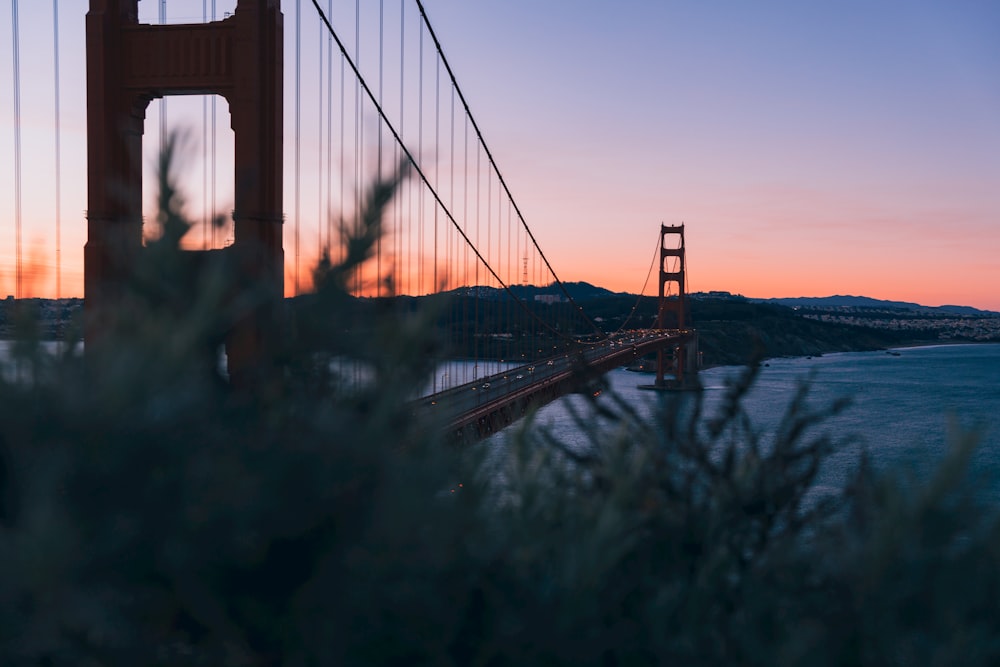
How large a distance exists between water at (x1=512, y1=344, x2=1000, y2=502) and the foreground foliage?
34 cm

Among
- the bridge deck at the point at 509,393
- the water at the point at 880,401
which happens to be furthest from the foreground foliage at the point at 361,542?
the water at the point at 880,401

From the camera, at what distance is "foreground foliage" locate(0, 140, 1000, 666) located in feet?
4.17

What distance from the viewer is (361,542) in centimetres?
151

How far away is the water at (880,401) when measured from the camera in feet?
84.7

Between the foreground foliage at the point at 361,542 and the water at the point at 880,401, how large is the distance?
1.12 ft

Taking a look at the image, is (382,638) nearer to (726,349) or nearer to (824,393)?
(824,393)

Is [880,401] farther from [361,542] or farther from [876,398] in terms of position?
[361,542]

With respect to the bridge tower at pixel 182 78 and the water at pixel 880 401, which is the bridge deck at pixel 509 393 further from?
the bridge tower at pixel 182 78

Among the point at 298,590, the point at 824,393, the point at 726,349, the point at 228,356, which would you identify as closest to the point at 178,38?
the point at 228,356

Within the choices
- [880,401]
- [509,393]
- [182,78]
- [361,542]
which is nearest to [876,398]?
[880,401]

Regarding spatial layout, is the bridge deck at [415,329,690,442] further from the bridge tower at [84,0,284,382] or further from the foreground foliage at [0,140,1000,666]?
the bridge tower at [84,0,284,382]

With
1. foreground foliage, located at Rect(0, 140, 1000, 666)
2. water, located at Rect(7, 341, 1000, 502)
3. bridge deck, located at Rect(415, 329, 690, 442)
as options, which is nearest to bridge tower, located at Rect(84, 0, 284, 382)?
bridge deck, located at Rect(415, 329, 690, 442)

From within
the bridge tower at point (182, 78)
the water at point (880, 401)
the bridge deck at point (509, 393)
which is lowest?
the water at point (880, 401)

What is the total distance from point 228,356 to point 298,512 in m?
0.39
